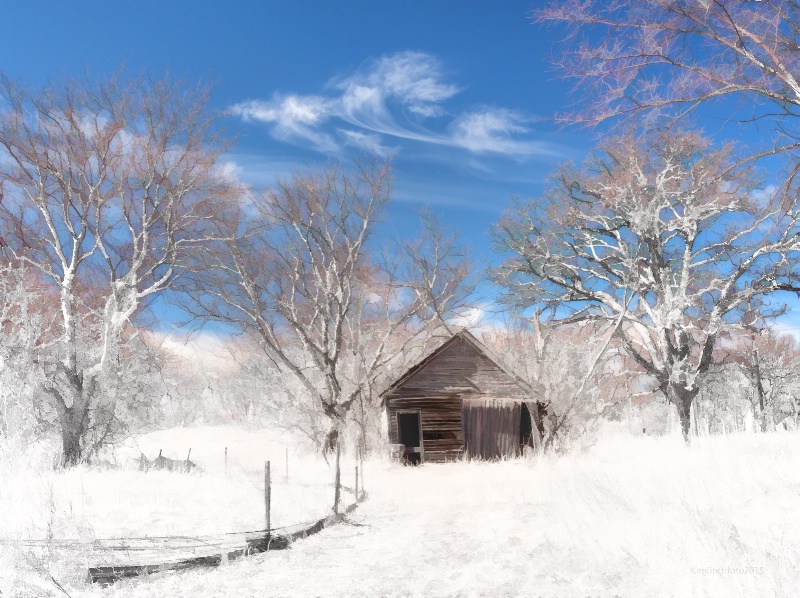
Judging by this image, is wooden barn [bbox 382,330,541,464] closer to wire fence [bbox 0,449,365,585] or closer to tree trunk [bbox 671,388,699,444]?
tree trunk [bbox 671,388,699,444]

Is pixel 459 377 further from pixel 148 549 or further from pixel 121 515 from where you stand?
pixel 148 549

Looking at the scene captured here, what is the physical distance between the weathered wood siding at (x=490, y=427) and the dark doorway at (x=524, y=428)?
0.51 meters

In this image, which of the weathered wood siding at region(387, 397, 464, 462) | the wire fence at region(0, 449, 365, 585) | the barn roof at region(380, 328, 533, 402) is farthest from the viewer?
the weathered wood siding at region(387, 397, 464, 462)

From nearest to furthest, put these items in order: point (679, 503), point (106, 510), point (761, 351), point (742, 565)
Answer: point (742, 565)
point (679, 503)
point (106, 510)
point (761, 351)

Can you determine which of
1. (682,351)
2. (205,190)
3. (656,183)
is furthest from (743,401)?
(205,190)

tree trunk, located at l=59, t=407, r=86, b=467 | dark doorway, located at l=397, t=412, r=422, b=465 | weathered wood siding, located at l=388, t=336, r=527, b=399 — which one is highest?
weathered wood siding, located at l=388, t=336, r=527, b=399

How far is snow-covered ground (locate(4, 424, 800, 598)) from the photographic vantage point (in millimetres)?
5430

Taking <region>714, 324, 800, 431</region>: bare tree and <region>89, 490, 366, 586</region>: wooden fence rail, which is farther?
<region>714, 324, 800, 431</region>: bare tree

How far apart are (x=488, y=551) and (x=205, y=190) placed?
13.1m

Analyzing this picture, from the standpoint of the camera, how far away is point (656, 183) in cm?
2088

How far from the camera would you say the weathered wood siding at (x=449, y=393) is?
22141 mm

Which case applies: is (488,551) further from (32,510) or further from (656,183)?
(656,183)

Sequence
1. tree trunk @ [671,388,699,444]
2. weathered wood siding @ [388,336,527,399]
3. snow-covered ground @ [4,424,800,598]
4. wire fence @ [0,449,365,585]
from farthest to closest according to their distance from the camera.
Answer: weathered wood siding @ [388,336,527,399] → tree trunk @ [671,388,699,444] → wire fence @ [0,449,365,585] → snow-covered ground @ [4,424,800,598]

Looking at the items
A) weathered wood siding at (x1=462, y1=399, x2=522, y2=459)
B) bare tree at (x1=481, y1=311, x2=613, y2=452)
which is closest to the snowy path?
bare tree at (x1=481, y1=311, x2=613, y2=452)
